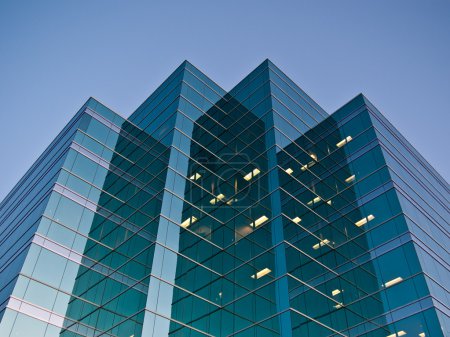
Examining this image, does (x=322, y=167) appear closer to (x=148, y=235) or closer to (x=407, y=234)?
(x=407, y=234)

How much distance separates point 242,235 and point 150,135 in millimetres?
11963

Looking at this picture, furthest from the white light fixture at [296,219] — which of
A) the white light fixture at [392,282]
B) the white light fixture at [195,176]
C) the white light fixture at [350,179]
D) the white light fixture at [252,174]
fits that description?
the white light fixture at [195,176]

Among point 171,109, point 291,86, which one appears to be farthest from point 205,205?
point 291,86

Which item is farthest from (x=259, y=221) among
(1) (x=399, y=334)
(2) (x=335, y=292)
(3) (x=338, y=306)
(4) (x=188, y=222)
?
(1) (x=399, y=334)

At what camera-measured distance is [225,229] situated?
3003cm

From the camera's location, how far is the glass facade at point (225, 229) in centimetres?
2391

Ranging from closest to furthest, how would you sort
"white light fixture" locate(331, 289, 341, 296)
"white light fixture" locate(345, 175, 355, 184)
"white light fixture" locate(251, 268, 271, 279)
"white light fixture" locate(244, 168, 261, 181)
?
"white light fixture" locate(331, 289, 341, 296) → "white light fixture" locate(251, 268, 271, 279) → "white light fixture" locate(345, 175, 355, 184) → "white light fixture" locate(244, 168, 261, 181)

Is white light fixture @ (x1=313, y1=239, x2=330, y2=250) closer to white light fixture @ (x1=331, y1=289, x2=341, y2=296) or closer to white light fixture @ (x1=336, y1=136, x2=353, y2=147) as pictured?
white light fixture @ (x1=331, y1=289, x2=341, y2=296)

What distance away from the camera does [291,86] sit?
4247cm

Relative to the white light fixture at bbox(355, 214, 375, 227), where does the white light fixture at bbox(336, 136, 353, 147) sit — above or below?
above

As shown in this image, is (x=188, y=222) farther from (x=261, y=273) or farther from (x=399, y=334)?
(x=399, y=334)

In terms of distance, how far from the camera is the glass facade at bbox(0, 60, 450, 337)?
23.9 meters

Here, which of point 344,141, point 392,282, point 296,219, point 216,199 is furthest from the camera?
point 344,141

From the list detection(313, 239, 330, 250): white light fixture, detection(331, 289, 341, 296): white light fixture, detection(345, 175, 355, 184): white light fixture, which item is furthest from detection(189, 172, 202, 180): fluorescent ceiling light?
detection(331, 289, 341, 296): white light fixture
